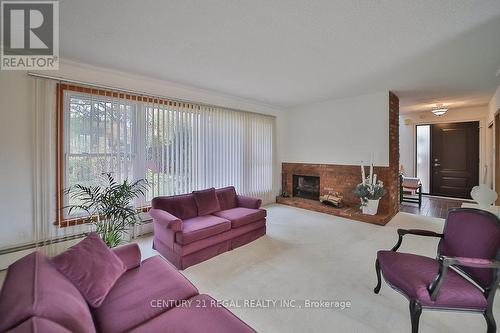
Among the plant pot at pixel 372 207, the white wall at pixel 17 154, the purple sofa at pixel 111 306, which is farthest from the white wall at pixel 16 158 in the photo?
the plant pot at pixel 372 207

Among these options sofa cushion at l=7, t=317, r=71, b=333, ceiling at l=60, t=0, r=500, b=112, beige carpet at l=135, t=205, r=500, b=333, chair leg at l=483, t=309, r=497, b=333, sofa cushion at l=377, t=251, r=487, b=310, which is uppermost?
ceiling at l=60, t=0, r=500, b=112

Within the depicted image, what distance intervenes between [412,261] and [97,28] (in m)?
3.64

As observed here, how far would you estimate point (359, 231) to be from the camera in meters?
3.95

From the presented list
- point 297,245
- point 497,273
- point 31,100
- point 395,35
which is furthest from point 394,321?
point 31,100

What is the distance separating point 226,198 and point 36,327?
3136mm

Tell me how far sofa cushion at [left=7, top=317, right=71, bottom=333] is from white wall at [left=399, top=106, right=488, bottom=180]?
28.0ft

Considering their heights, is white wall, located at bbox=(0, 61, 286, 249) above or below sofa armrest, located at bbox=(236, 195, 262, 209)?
above

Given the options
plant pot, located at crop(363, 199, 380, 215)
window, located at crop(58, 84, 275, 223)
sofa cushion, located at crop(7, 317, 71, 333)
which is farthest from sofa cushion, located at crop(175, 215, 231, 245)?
plant pot, located at crop(363, 199, 380, 215)

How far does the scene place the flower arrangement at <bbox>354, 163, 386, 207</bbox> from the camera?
446 centimetres

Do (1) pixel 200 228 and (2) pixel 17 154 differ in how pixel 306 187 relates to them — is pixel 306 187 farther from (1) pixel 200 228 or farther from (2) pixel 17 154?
(2) pixel 17 154

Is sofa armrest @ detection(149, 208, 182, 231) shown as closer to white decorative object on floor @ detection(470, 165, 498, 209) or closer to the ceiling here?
the ceiling

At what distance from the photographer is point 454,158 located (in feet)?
21.7

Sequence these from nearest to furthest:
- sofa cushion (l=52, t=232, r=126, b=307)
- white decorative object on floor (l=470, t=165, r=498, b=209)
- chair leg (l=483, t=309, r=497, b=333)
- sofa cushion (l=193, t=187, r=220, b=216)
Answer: sofa cushion (l=52, t=232, r=126, b=307) → chair leg (l=483, t=309, r=497, b=333) → white decorative object on floor (l=470, t=165, r=498, b=209) → sofa cushion (l=193, t=187, r=220, b=216)

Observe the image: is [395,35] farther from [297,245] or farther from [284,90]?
[297,245]
